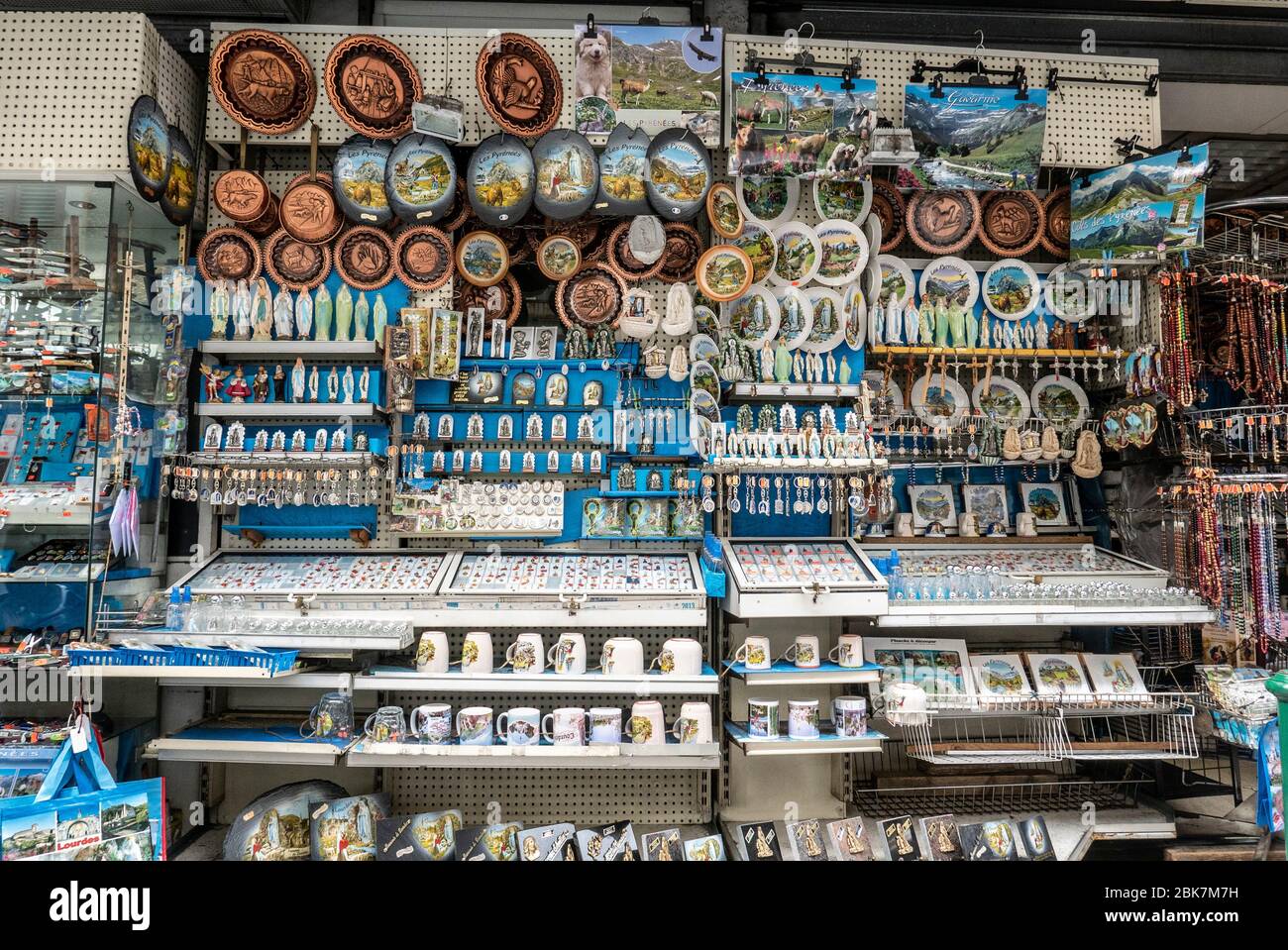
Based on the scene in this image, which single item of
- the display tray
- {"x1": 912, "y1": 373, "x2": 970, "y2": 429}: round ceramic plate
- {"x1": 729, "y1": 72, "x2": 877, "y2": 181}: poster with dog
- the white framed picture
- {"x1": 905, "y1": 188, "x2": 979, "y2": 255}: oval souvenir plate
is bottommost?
the display tray

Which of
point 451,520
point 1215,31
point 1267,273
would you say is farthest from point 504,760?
point 1215,31

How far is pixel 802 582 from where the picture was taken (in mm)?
3459

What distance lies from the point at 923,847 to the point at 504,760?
1537 mm

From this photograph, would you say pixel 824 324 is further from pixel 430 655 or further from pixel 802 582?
pixel 430 655

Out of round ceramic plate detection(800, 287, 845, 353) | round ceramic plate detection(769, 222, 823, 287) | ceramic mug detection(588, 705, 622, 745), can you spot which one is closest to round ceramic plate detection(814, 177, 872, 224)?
round ceramic plate detection(769, 222, 823, 287)

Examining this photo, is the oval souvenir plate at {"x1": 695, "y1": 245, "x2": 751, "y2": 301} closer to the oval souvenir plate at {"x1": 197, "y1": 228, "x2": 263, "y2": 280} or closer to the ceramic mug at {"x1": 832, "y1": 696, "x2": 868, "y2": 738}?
the ceramic mug at {"x1": 832, "y1": 696, "x2": 868, "y2": 738}

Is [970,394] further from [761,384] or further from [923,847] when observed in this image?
[923,847]

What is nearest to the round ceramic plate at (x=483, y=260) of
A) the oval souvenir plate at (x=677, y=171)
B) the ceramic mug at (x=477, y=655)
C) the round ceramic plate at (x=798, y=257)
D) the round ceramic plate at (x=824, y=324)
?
the oval souvenir plate at (x=677, y=171)

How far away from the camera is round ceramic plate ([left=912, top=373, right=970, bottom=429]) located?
410cm

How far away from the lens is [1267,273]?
4.14 metres

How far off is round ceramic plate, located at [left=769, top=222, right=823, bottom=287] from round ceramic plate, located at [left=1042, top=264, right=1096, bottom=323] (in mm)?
1197

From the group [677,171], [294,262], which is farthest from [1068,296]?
[294,262]

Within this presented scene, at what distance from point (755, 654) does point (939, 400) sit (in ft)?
5.42

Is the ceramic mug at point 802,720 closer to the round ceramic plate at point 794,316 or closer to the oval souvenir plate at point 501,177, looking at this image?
the round ceramic plate at point 794,316
